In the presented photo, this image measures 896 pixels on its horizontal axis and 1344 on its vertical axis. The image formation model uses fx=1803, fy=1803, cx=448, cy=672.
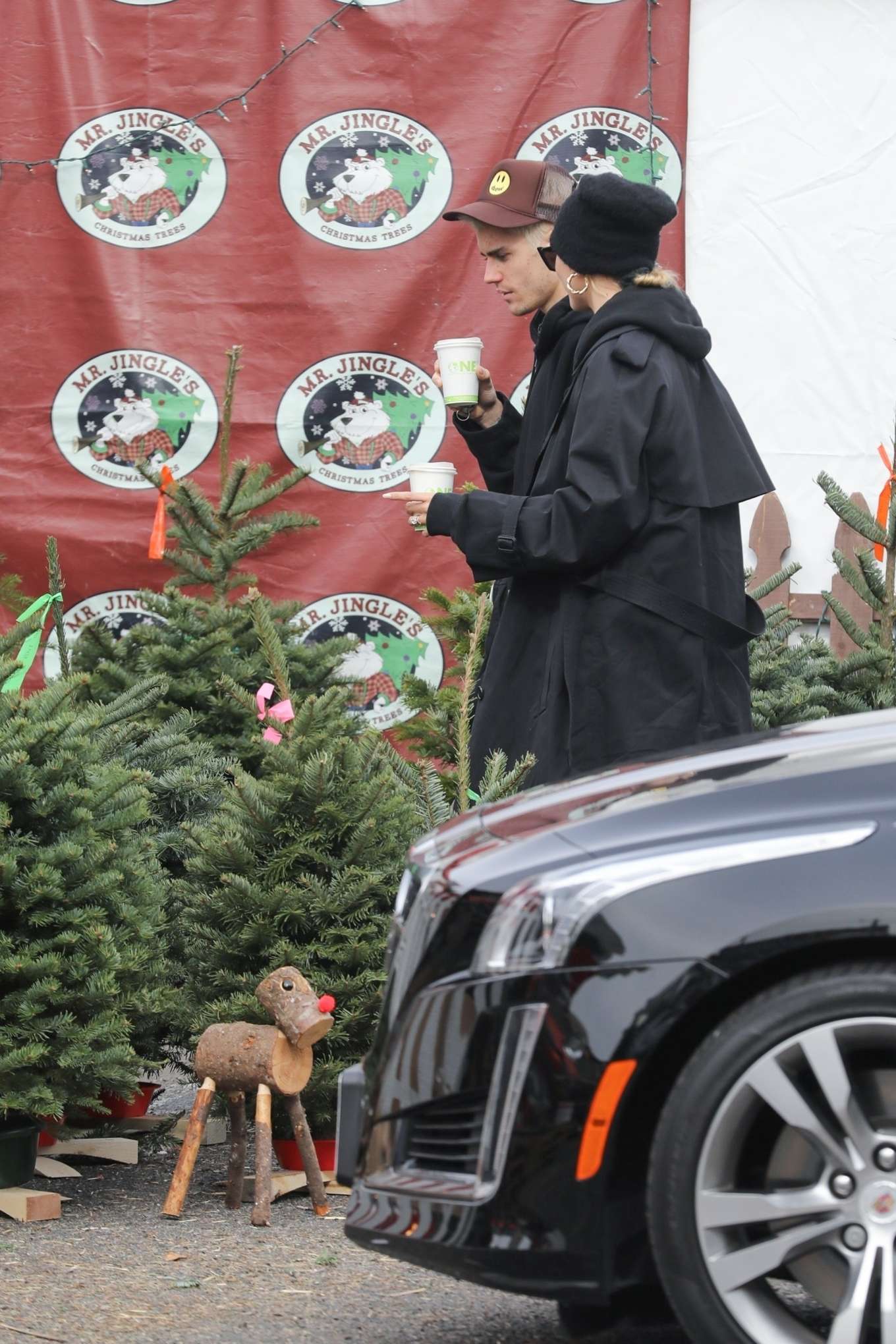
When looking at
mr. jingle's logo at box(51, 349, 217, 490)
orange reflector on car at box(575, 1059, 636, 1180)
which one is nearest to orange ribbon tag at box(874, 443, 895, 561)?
mr. jingle's logo at box(51, 349, 217, 490)

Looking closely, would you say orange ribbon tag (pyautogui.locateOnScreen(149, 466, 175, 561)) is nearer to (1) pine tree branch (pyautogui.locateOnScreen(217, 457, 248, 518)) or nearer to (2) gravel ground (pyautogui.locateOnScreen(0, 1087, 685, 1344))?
(1) pine tree branch (pyautogui.locateOnScreen(217, 457, 248, 518))

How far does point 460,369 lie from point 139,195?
3637mm

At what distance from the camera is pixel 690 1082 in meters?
2.60

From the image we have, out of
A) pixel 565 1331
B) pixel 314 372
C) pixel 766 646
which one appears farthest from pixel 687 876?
pixel 314 372

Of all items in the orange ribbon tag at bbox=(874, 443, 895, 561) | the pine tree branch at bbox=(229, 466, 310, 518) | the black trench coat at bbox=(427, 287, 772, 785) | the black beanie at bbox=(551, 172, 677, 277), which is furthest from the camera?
the orange ribbon tag at bbox=(874, 443, 895, 561)

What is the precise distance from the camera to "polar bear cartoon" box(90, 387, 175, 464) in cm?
755

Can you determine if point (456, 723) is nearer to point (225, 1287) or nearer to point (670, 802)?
point (225, 1287)

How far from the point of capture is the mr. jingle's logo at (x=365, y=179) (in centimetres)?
765

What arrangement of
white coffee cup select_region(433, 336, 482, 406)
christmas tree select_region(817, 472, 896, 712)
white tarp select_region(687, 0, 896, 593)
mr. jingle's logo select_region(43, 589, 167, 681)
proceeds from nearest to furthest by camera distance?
white coffee cup select_region(433, 336, 482, 406), christmas tree select_region(817, 472, 896, 712), mr. jingle's logo select_region(43, 589, 167, 681), white tarp select_region(687, 0, 896, 593)

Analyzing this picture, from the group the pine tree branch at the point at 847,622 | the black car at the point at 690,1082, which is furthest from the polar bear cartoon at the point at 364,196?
the black car at the point at 690,1082

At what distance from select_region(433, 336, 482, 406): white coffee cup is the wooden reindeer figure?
144 cm

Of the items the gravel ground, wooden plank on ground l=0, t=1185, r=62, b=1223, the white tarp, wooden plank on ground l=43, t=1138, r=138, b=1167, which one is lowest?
the gravel ground

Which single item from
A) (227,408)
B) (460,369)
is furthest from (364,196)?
(460,369)

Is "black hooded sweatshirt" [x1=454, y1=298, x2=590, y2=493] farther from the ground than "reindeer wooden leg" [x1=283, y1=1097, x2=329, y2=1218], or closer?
farther from the ground
